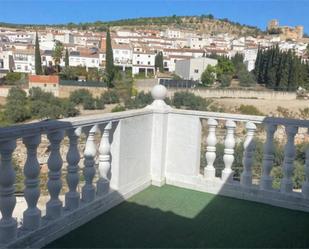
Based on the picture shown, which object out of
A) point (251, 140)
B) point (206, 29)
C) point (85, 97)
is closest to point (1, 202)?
point (251, 140)

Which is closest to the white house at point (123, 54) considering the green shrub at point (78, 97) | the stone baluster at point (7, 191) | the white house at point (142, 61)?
the white house at point (142, 61)

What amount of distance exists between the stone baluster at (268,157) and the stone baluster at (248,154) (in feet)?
0.42

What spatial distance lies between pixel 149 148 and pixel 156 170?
0.27 metres

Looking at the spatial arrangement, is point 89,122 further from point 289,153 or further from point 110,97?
point 110,97

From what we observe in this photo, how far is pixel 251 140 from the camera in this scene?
3.41 m

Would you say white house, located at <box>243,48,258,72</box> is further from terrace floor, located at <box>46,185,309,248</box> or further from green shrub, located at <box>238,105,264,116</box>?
terrace floor, located at <box>46,185,309,248</box>

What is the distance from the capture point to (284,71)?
4669cm

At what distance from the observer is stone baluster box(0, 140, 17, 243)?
2053mm

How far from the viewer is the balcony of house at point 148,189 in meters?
2.37

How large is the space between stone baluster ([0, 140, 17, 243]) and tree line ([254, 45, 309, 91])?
46.9 meters

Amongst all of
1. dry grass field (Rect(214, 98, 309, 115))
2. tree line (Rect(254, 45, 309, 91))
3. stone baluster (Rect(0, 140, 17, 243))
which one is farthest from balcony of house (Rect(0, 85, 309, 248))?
tree line (Rect(254, 45, 309, 91))

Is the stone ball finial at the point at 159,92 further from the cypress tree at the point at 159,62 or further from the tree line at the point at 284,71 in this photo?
the cypress tree at the point at 159,62

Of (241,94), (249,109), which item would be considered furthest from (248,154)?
(241,94)

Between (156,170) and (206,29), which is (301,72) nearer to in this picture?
(156,170)
